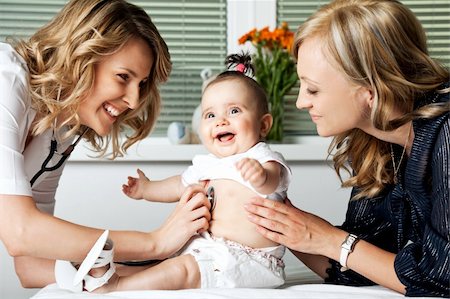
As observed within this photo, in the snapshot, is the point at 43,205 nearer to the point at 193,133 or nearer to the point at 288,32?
the point at 193,133

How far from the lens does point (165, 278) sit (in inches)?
73.8

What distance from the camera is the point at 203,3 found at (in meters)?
3.84

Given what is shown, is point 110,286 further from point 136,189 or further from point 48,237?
point 136,189

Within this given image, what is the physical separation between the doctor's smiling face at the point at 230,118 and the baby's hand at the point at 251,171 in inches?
7.0

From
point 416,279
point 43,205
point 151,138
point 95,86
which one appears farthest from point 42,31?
point 151,138

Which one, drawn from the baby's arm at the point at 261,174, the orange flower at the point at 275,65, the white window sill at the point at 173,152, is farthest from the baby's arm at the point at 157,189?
the orange flower at the point at 275,65

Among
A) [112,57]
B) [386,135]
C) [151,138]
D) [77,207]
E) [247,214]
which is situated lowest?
[77,207]

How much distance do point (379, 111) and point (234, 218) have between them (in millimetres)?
498

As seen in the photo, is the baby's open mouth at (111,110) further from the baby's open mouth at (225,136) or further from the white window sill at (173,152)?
the white window sill at (173,152)

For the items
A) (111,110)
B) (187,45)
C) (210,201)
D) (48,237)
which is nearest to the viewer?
(48,237)

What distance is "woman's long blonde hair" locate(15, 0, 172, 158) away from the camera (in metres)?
2.08

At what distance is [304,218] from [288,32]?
6.02 feet

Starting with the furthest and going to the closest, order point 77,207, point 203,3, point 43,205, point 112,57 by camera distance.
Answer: point 203,3 < point 77,207 < point 43,205 < point 112,57

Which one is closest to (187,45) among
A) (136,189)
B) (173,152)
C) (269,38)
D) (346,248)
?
(269,38)
